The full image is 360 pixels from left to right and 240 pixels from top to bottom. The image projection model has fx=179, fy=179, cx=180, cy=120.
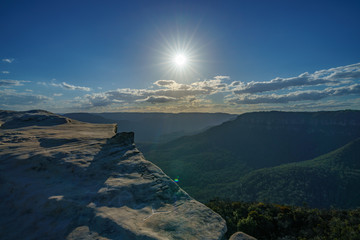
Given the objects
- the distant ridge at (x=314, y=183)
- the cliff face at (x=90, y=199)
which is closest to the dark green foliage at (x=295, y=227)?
the cliff face at (x=90, y=199)

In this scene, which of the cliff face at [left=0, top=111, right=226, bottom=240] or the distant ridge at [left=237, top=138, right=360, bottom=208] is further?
the distant ridge at [left=237, top=138, right=360, bottom=208]

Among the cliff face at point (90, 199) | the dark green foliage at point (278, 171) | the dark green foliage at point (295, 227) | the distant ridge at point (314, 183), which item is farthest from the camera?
the dark green foliage at point (278, 171)

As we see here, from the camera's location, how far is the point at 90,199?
4.05 meters

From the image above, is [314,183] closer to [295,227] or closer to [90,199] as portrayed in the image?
[295,227]

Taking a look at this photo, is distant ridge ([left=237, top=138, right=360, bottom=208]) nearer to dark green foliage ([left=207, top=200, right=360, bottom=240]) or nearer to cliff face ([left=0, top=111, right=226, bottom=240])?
dark green foliage ([left=207, top=200, right=360, bottom=240])

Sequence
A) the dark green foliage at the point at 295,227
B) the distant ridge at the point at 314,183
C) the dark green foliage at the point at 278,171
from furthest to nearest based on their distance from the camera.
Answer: the dark green foliage at the point at 278,171
the distant ridge at the point at 314,183
the dark green foliage at the point at 295,227

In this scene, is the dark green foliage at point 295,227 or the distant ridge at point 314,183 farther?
the distant ridge at point 314,183

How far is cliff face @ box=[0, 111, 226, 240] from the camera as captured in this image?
11.1 ft

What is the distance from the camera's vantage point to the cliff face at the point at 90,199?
11.1 ft

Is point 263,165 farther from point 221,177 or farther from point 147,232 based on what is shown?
point 147,232

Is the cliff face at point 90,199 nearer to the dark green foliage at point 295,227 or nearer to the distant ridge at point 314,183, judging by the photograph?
the dark green foliage at point 295,227

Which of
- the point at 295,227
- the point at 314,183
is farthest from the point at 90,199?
the point at 314,183

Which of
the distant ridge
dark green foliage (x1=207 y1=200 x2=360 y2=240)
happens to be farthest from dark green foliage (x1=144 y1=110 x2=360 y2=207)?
dark green foliage (x1=207 y1=200 x2=360 y2=240)

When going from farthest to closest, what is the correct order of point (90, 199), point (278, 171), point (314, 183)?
point (278, 171) < point (314, 183) < point (90, 199)
